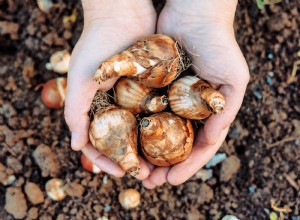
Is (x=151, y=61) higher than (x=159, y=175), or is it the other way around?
(x=151, y=61)

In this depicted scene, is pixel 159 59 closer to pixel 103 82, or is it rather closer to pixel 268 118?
pixel 103 82

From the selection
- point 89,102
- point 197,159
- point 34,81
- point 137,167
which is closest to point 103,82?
point 89,102

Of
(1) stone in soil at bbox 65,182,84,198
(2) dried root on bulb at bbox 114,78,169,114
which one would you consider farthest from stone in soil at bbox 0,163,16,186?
(2) dried root on bulb at bbox 114,78,169,114

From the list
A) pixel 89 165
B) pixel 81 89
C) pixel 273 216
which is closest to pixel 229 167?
pixel 273 216

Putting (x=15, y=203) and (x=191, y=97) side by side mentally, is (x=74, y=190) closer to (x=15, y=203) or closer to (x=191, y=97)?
(x=15, y=203)

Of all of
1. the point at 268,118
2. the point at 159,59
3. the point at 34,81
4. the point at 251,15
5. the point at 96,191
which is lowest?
the point at 96,191

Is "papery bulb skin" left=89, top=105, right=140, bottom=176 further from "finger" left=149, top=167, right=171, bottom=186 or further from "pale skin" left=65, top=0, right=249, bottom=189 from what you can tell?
"finger" left=149, top=167, right=171, bottom=186

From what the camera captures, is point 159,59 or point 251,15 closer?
point 159,59
